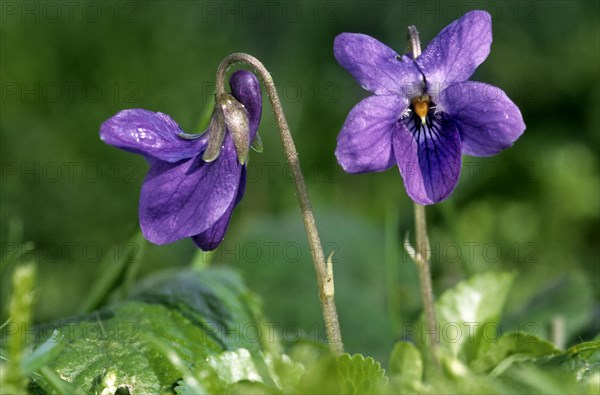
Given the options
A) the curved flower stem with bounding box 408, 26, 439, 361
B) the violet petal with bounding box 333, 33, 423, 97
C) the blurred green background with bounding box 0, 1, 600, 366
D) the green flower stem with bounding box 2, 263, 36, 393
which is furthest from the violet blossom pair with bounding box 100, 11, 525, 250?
the blurred green background with bounding box 0, 1, 600, 366

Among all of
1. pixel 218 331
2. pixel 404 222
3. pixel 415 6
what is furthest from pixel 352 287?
pixel 415 6

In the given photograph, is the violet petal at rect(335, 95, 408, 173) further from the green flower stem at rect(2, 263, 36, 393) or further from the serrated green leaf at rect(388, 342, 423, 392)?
the green flower stem at rect(2, 263, 36, 393)

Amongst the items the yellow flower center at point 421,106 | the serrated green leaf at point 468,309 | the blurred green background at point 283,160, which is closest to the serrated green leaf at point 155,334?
the serrated green leaf at point 468,309

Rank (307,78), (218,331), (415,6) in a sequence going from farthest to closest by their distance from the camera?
(415,6), (307,78), (218,331)

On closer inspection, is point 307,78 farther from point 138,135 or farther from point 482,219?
point 138,135

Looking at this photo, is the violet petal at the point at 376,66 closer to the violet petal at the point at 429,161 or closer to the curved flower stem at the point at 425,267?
the violet petal at the point at 429,161
